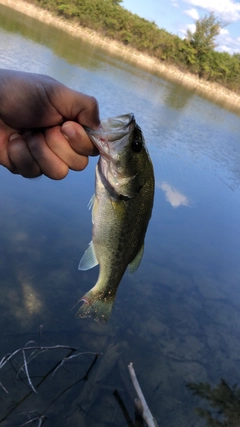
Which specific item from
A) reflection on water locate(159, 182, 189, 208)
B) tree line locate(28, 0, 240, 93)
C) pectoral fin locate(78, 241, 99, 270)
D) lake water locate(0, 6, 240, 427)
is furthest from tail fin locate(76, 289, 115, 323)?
tree line locate(28, 0, 240, 93)

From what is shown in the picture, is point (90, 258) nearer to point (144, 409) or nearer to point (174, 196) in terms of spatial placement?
point (144, 409)

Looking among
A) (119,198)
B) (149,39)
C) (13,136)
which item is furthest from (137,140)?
(149,39)

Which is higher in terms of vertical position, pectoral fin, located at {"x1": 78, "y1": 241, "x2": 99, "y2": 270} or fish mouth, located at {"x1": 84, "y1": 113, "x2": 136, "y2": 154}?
fish mouth, located at {"x1": 84, "y1": 113, "x2": 136, "y2": 154}

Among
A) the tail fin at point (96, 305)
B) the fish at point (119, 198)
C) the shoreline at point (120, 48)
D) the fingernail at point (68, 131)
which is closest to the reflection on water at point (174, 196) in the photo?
the tail fin at point (96, 305)

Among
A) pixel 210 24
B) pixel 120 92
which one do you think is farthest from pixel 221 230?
pixel 210 24

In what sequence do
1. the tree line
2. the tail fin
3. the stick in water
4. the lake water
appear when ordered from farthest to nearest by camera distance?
the tree line → the lake water → the stick in water → the tail fin

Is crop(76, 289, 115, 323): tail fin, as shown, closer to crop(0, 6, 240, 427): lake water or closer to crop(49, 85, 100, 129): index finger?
crop(49, 85, 100, 129): index finger
